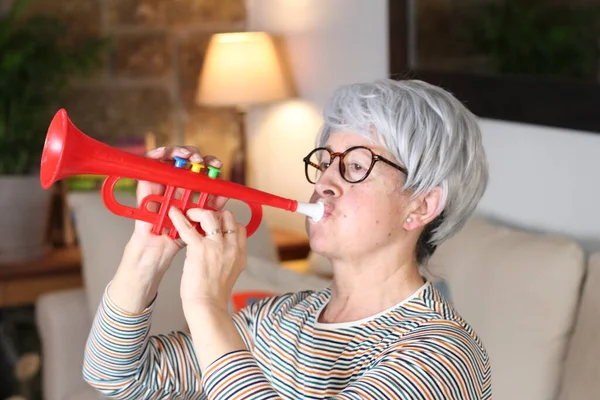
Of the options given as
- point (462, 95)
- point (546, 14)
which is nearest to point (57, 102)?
point (462, 95)

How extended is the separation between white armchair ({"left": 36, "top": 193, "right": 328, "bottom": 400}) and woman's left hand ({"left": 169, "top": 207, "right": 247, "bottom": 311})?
1.25 m

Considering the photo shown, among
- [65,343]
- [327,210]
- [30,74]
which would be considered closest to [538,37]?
[327,210]

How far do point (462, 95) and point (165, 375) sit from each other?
146cm

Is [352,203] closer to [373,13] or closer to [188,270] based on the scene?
[188,270]

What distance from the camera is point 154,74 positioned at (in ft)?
13.0

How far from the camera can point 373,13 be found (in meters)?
3.08

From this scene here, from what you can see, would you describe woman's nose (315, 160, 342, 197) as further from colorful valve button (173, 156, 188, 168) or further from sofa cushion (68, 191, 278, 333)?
sofa cushion (68, 191, 278, 333)

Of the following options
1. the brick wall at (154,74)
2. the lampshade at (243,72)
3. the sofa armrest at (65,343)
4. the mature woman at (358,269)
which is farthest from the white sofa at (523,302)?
the brick wall at (154,74)

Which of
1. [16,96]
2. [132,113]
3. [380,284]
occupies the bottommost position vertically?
[132,113]

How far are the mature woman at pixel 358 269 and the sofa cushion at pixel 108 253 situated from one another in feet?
3.47

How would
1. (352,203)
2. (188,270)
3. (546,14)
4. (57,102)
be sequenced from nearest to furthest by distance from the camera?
(188,270)
(352,203)
(546,14)
(57,102)

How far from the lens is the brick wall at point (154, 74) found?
387 cm

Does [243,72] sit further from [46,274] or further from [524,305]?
[524,305]

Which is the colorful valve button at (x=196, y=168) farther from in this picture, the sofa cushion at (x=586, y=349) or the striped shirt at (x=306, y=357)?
the sofa cushion at (x=586, y=349)
